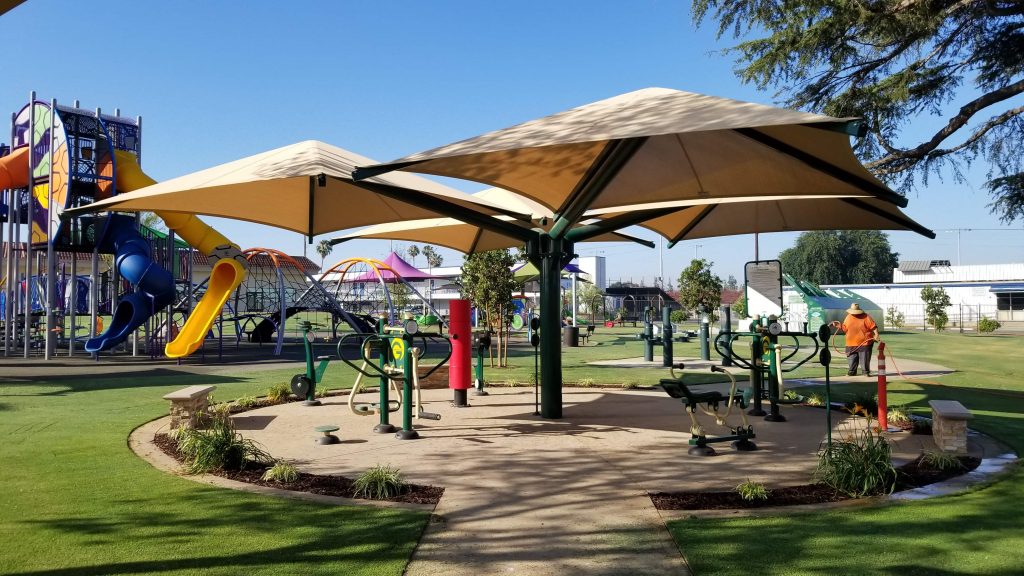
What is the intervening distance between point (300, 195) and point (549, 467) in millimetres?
5205

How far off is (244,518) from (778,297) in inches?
670

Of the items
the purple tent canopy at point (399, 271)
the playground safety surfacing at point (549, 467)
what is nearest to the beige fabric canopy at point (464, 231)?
the playground safety surfacing at point (549, 467)

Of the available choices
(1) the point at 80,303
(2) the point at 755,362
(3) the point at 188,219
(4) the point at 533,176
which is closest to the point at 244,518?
(4) the point at 533,176

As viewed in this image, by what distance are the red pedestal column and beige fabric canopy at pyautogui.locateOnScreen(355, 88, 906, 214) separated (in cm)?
212

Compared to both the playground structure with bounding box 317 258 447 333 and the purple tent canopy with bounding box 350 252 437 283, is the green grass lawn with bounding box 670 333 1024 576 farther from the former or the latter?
the purple tent canopy with bounding box 350 252 437 283

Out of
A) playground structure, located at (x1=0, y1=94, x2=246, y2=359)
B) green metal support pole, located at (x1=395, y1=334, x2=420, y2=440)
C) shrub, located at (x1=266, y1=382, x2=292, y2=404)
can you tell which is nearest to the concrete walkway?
green metal support pole, located at (x1=395, y1=334, x2=420, y2=440)

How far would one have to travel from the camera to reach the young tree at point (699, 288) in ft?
105

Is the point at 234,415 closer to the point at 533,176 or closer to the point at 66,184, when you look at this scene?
the point at 533,176

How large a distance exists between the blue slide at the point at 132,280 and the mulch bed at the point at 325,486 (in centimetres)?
1542

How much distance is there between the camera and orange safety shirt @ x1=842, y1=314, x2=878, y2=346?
48.1ft

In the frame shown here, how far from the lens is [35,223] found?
66.3 feet

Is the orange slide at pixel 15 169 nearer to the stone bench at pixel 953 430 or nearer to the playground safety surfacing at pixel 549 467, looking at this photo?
the playground safety surfacing at pixel 549 467

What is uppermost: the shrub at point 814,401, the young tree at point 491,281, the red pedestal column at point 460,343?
the young tree at point 491,281

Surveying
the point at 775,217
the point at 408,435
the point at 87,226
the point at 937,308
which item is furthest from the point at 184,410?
the point at 937,308
